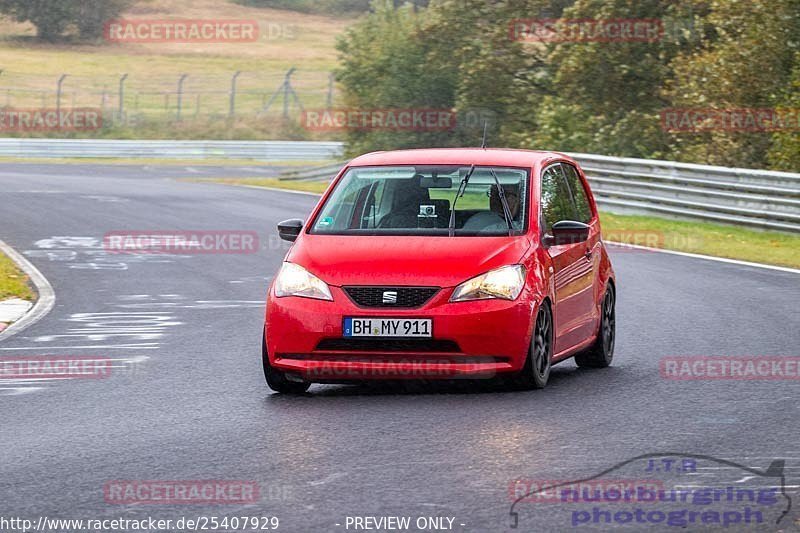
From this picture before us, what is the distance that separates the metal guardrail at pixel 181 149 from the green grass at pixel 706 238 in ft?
91.2

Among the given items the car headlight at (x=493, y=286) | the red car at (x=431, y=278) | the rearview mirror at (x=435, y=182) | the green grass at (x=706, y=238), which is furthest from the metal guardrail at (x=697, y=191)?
the car headlight at (x=493, y=286)

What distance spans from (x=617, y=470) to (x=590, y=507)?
2.69ft

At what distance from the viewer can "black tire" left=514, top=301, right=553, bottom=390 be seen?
9570 mm

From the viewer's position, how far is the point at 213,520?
632 cm

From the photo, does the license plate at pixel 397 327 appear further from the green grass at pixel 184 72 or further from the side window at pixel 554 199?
the green grass at pixel 184 72

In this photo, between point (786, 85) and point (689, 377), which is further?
point (786, 85)

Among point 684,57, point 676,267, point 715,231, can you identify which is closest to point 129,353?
point 676,267

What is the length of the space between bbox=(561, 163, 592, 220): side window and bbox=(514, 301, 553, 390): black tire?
5.20 ft

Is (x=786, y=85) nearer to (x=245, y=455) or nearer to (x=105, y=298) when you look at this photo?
(x=105, y=298)

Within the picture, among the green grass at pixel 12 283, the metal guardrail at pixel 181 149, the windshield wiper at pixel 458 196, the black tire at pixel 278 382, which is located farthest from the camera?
the metal guardrail at pixel 181 149

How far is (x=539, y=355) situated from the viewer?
32.1 feet

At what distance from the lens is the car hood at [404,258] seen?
9406 mm

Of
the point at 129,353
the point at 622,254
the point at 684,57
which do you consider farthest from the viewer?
the point at 684,57

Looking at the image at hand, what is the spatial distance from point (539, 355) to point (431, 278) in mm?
954
